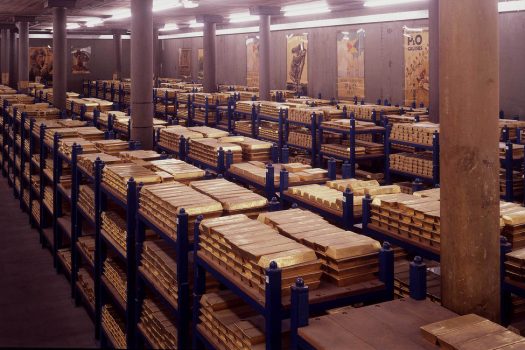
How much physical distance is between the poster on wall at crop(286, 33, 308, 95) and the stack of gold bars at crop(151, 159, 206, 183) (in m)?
17.3

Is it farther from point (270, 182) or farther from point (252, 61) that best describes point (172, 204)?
point (252, 61)

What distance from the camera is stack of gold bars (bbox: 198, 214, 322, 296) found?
14.9 ft

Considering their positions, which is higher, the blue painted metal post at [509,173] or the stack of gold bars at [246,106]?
the stack of gold bars at [246,106]

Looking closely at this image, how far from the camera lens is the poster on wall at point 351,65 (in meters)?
22.1

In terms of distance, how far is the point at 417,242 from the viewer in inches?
248

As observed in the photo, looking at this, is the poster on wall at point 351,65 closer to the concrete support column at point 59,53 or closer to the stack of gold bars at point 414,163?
the stack of gold bars at point 414,163

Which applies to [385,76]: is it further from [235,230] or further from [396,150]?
[235,230]

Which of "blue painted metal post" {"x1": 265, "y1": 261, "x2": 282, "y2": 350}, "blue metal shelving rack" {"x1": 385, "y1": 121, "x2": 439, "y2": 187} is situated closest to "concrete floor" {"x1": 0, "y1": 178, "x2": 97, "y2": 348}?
"blue painted metal post" {"x1": 265, "y1": 261, "x2": 282, "y2": 350}

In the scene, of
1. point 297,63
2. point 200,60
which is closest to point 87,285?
point 297,63

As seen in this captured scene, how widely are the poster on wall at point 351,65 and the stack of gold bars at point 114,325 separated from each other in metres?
15.6

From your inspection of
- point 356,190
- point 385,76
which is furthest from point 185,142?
point 385,76

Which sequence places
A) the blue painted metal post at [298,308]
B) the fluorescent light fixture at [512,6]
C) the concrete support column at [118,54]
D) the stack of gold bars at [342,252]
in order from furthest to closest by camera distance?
the concrete support column at [118,54] < the fluorescent light fixture at [512,6] < the stack of gold bars at [342,252] < the blue painted metal post at [298,308]

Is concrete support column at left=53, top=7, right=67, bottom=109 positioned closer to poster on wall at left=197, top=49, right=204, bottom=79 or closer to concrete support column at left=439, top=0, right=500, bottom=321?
poster on wall at left=197, top=49, right=204, bottom=79

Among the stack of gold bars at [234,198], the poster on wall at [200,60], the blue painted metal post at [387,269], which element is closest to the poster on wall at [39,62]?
the poster on wall at [200,60]
